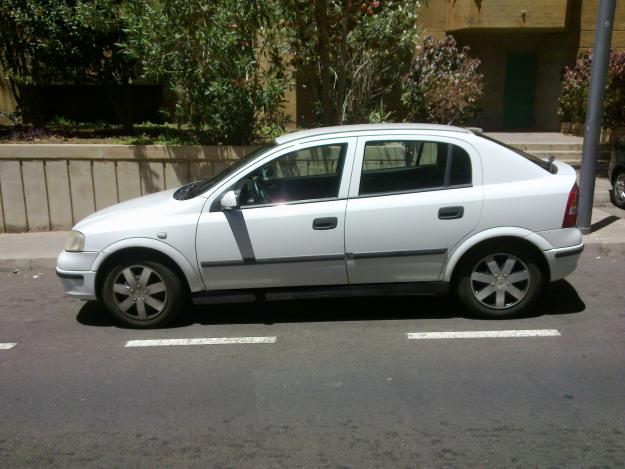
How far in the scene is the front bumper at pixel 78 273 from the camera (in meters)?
5.55

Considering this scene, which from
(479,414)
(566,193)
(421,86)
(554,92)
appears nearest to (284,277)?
(479,414)

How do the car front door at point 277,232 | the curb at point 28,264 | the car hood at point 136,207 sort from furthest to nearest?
the curb at point 28,264
the car hood at point 136,207
the car front door at point 277,232

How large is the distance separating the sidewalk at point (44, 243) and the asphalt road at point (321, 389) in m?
1.77

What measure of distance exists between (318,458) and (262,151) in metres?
2.99

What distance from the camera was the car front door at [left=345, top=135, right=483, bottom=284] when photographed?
536 centimetres

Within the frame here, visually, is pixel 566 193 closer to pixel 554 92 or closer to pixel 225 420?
pixel 225 420

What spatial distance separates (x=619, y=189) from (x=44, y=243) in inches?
338

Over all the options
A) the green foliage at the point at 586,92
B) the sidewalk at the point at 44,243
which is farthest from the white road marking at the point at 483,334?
the green foliage at the point at 586,92

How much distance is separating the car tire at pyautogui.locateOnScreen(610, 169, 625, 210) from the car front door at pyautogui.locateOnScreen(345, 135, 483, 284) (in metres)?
5.56

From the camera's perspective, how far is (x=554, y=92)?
16.8 meters

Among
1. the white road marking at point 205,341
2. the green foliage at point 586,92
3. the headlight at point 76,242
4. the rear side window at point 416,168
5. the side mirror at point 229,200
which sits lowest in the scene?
the white road marking at point 205,341

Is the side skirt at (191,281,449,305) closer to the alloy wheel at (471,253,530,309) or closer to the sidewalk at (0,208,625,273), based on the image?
the alloy wheel at (471,253,530,309)

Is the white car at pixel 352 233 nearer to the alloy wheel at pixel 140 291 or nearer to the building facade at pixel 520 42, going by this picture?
the alloy wheel at pixel 140 291

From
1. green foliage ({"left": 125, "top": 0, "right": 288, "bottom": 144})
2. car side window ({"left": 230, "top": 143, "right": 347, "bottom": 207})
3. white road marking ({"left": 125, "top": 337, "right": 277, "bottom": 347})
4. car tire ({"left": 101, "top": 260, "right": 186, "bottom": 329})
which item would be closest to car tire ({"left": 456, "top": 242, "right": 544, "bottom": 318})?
car side window ({"left": 230, "top": 143, "right": 347, "bottom": 207})
